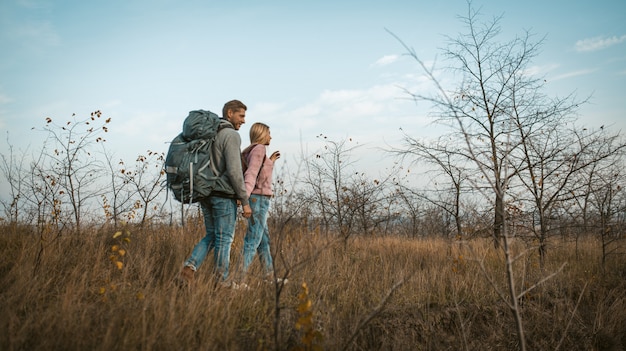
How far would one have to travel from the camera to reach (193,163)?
10.4ft

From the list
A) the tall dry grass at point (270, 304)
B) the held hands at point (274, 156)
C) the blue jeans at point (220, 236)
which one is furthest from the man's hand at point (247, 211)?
the held hands at point (274, 156)

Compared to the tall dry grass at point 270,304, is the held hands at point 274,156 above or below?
above

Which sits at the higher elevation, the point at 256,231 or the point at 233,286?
the point at 256,231

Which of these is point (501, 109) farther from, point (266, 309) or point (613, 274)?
point (266, 309)

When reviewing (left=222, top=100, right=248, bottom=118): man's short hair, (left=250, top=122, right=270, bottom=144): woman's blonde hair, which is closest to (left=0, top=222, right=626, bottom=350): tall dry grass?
(left=250, top=122, right=270, bottom=144): woman's blonde hair

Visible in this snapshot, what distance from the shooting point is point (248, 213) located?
133 inches

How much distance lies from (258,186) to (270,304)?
4.27 ft

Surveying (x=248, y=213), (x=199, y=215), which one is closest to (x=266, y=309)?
(x=248, y=213)

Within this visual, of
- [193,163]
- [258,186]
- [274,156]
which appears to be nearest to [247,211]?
[258,186]

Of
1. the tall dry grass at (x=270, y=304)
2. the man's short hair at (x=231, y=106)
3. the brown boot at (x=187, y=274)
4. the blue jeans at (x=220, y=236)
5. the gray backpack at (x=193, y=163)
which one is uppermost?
the man's short hair at (x=231, y=106)

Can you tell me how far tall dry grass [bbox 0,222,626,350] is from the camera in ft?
7.27

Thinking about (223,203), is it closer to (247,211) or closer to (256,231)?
(247,211)

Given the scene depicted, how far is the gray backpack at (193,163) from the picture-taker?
3148mm

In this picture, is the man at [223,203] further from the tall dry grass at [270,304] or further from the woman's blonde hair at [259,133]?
the woman's blonde hair at [259,133]
